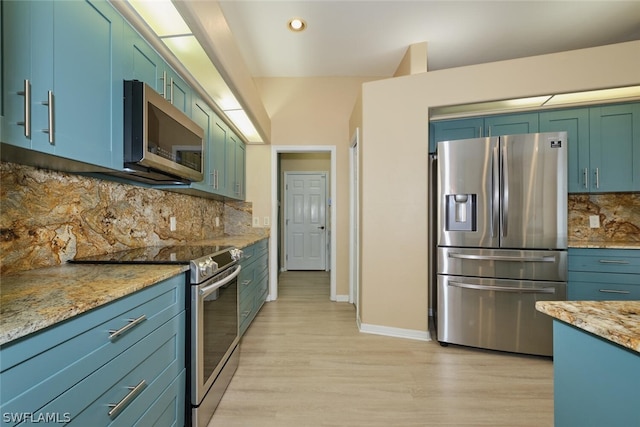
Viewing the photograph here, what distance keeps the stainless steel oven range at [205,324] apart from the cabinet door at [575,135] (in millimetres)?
3165

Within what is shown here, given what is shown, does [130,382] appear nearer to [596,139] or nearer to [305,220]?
[596,139]

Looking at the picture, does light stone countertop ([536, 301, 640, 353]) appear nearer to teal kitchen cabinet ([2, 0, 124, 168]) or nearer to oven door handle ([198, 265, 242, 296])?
oven door handle ([198, 265, 242, 296])

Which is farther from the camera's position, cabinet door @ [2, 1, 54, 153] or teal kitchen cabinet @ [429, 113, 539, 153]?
teal kitchen cabinet @ [429, 113, 539, 153]

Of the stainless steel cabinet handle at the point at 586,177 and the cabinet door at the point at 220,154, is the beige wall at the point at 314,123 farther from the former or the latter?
the stainless steel cabinet handle at the point at 586,177

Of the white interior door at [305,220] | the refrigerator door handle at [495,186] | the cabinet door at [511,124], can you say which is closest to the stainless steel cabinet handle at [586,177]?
the cabinet door at [511,124]

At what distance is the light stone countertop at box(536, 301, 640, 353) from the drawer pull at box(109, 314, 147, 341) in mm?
1328

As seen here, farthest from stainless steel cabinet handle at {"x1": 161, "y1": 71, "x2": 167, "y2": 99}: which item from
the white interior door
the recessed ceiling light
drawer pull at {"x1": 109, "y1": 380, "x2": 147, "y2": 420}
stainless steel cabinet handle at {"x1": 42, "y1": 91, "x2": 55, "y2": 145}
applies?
the white interior door

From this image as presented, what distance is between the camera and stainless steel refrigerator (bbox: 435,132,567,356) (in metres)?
2.12

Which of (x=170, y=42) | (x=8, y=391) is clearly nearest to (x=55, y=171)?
(x=170, y=42)

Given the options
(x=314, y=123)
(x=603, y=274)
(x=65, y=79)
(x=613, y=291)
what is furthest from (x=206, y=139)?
(x=613, y=291)

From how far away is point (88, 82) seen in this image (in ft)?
3.65

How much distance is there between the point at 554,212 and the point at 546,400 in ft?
4.48

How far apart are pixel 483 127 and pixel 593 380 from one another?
8.54ft

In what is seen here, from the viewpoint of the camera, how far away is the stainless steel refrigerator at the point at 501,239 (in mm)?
2121
